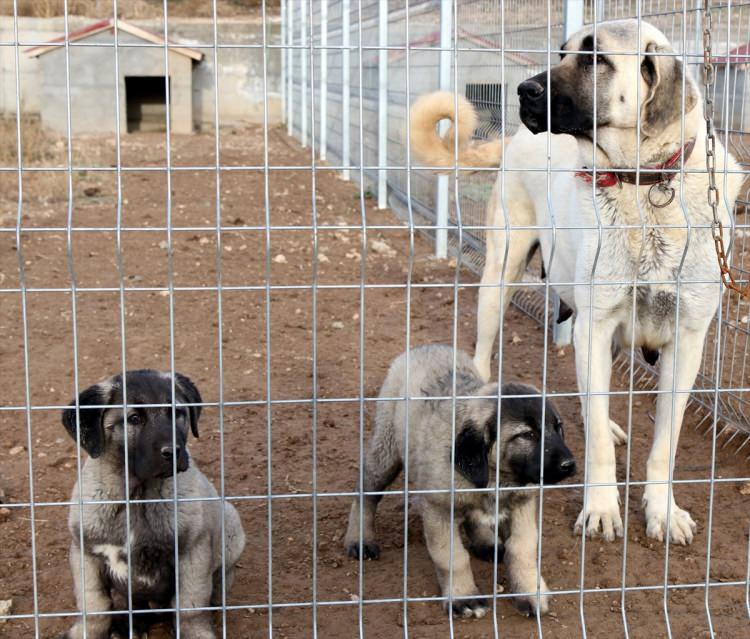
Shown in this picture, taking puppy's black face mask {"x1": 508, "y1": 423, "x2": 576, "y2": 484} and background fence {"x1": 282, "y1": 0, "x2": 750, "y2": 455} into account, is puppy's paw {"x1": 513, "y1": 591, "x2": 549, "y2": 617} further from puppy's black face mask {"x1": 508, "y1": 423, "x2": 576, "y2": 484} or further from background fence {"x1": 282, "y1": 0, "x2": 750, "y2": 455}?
background fence {"x1": 282, "y1": 0, "x2": 750, "y2": 455}

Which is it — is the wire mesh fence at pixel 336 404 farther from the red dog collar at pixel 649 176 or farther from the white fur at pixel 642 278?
the red dog collar at pixel 649 176

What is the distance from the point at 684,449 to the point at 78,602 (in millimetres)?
3090

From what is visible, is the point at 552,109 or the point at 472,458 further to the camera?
the point at 552,109

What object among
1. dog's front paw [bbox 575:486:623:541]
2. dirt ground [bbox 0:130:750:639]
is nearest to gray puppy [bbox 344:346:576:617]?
dirt ground [bbox 0:130:750:639]

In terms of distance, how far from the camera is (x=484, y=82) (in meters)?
8.13

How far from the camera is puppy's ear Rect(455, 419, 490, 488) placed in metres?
3.36

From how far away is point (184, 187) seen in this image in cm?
1369

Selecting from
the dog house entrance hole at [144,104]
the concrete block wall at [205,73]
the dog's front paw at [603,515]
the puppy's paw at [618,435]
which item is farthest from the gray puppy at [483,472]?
the dog house entrance hole at [144,104]

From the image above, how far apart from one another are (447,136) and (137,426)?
3141 mm

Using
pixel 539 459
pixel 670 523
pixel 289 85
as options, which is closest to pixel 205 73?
pixel 289 85

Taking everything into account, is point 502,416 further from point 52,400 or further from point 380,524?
point 52,400

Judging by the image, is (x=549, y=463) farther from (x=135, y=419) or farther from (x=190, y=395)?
(x=135, y=419)

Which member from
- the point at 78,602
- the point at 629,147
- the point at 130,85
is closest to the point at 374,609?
the point at 78,602

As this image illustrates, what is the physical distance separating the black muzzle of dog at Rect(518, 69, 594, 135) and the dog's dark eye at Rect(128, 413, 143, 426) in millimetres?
1689
